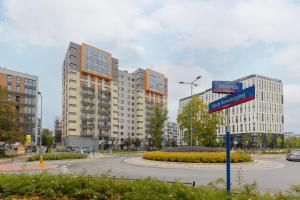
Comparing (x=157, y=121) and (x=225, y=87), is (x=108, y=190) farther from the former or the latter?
(x=157, y=121)

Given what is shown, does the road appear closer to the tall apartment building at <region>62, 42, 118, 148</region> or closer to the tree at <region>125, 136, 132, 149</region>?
the tall apartment building at <region>62, 42, 118, 148</region>

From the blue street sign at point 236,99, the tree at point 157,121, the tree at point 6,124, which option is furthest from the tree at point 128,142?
the blue street sign at point 236,99

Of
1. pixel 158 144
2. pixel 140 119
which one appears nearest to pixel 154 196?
pixel 158 144

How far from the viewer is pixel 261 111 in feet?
408

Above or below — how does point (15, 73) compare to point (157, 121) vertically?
above

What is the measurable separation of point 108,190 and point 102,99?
88137 millimetres

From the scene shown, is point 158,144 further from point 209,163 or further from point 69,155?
point 209,163

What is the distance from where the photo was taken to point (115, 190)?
7016 millimetres

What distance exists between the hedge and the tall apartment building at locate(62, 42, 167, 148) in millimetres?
68873

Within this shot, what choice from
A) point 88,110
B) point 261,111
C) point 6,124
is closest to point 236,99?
point 6,124

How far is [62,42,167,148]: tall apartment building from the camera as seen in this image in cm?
8425

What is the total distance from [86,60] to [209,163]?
238 ft

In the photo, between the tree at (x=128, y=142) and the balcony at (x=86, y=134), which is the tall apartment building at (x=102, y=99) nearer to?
the balcony at (x=86, y=134)

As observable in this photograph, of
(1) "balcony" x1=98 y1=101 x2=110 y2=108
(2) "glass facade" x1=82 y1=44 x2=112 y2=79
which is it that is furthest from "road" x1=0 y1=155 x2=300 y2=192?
(1) "balcony" x1=98 y1=101 x2=110 y2=108
